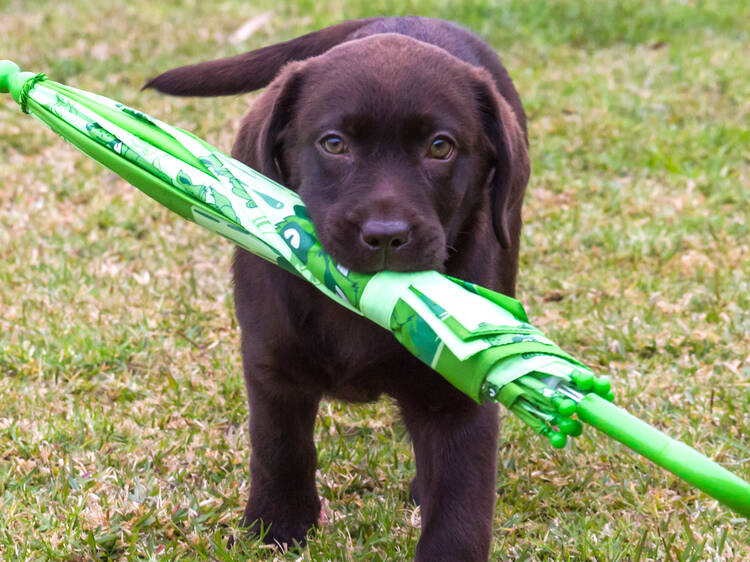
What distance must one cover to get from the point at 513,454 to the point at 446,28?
136 centimetres

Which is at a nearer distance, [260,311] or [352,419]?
[260,311]

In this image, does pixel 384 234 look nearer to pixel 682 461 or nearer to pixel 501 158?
pixel 501 158

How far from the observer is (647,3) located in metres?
9.06

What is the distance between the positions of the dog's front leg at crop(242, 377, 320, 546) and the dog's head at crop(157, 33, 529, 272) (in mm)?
583

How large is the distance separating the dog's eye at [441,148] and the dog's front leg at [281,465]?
72 centimetres

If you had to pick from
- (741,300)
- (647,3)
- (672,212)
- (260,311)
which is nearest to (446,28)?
(260,311)

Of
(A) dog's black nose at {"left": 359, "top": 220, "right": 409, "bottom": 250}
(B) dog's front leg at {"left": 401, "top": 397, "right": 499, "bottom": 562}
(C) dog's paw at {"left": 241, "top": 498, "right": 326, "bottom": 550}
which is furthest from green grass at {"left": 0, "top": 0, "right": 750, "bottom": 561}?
(A) dog's black nose at {"left": 359, "top": 220, "right": 409, "bottom": 250}

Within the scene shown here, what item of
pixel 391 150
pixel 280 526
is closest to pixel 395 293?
pixel 391 150

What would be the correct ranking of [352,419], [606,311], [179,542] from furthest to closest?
[606,311], [352,419], [179,542]

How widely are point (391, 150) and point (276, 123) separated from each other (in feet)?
1.19

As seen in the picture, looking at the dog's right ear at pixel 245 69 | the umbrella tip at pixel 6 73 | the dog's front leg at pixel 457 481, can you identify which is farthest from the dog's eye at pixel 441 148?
the umbrella tip at pixel 6 73

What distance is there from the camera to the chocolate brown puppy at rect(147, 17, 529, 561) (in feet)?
7.84

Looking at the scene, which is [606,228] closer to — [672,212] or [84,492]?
[672,212]

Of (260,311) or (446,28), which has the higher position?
(446,28)
